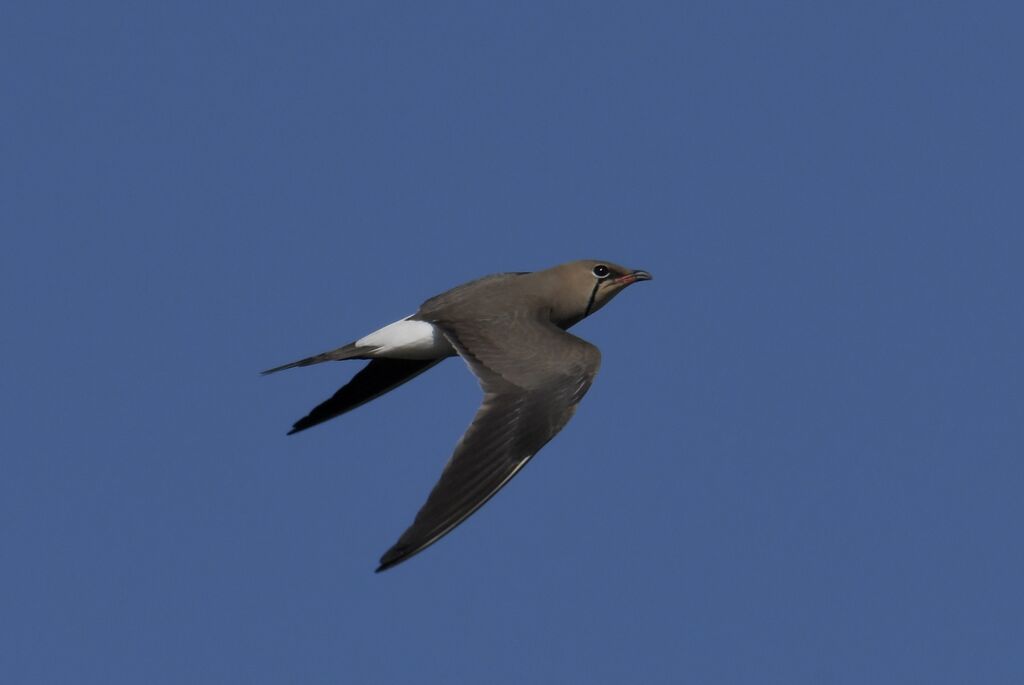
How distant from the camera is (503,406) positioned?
10.3 meters

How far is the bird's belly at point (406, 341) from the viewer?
11.8 meters

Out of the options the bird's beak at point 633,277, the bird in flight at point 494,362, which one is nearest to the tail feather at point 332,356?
the bird in flight at point 494,362

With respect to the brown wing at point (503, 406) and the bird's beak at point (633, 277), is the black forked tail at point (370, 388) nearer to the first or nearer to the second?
the brown wing at point (503, 406)

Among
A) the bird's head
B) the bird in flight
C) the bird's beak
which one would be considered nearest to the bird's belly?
the bird in flight

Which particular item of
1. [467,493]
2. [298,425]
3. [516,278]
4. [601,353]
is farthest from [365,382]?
[467,493]

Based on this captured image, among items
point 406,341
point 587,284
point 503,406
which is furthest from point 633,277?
point 503,406

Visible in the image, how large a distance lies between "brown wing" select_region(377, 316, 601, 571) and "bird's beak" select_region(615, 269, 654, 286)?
1.23 metres

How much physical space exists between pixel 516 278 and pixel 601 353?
163 centimetres

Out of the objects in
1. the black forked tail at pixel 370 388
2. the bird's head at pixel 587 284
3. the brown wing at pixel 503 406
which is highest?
the bird's head at pixel 587 284

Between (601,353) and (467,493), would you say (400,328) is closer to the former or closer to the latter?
(601,353)

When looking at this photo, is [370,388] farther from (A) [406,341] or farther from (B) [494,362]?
(B) [494,362]

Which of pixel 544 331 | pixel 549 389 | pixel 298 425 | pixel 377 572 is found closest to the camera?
pixel 377 572

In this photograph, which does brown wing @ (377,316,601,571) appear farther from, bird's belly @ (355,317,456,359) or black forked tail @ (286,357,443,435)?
black forked tail @ (286,357,443,435)

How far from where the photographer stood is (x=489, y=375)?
1070cm
